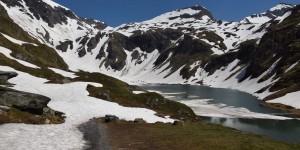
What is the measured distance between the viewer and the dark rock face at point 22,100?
40.3 meters

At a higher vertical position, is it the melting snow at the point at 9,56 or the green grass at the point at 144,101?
the melting snow at the point at 9,56

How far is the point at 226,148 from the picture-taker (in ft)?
94.2

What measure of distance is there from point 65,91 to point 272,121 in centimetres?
4984

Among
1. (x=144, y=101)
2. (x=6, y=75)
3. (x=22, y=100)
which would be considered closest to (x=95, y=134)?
(x=22, y=100)

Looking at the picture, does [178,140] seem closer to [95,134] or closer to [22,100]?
[95,134]

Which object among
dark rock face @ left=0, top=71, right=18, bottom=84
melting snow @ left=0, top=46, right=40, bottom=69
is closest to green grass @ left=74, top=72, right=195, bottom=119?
dark rock face @ left=0, top=71, right=18, bottom=84

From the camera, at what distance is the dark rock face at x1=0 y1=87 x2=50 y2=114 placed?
4031cm

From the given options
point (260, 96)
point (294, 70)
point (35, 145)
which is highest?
point (294, 70)

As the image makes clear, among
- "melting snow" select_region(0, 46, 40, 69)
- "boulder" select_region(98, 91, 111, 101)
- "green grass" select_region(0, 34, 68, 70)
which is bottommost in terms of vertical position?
"boulder" select_region(98, 91, 111, 101)

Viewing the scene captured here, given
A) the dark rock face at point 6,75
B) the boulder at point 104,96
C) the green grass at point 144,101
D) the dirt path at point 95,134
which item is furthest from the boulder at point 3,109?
the boulder at point 104,96

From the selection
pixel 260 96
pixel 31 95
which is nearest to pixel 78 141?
pixel 31 95

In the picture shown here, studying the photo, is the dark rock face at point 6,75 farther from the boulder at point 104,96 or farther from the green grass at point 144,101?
the boulder at point 104,96

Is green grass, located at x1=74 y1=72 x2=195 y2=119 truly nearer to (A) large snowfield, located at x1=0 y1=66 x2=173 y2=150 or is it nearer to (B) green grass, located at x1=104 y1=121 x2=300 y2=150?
(A) large snowfield, located at x1=0 y1=66 x2=173 y2=150

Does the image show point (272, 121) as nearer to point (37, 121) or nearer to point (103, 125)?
point (103, 125)
